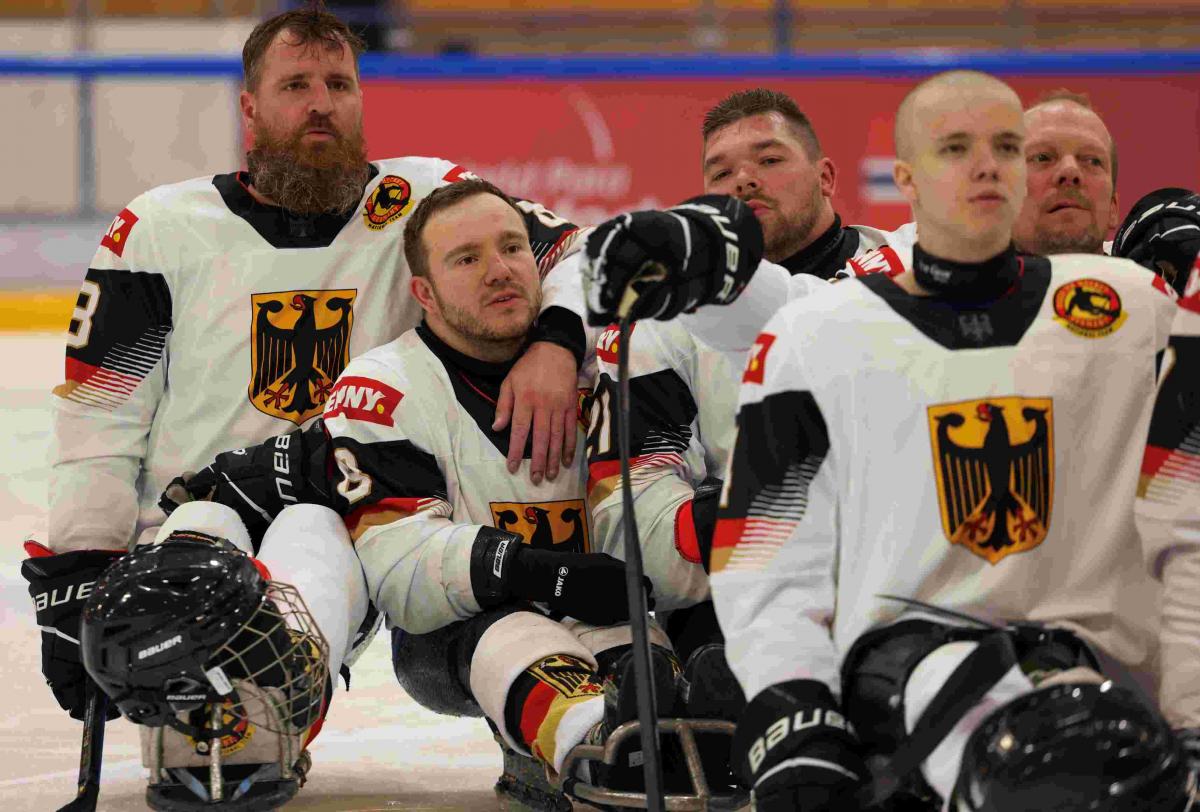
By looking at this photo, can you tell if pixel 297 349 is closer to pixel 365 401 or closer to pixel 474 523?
pixel 365 401

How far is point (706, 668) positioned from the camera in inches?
97.1

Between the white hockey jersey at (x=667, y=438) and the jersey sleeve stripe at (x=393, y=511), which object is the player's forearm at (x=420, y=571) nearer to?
the jersey sleeve stripe at (x=393, y=511)

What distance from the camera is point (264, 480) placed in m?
2.97

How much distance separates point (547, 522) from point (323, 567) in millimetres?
393

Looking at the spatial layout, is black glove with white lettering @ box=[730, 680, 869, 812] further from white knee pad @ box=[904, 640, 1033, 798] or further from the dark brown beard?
the dark brown beard

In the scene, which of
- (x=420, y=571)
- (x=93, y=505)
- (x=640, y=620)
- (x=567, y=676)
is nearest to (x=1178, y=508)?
(x=640, y=620)

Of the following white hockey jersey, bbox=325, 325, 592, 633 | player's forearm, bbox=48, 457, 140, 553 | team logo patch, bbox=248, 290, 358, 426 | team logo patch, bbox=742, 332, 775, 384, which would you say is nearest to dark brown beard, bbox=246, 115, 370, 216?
team logo patch, bbox=248, 290, 358, 426

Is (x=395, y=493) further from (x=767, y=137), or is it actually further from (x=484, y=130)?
(x=484, y=130)

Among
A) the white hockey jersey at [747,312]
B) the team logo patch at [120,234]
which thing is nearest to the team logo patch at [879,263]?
the white hockey jersey at [747,312]

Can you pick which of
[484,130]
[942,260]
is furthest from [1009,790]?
[484,130]

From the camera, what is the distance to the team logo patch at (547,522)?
2.91m

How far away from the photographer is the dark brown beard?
10.7 feet

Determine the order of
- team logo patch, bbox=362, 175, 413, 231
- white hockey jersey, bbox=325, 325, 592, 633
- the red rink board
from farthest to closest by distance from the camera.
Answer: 1. the red rink board
2. team logo patch, bbox=362, 175, 413, 231
3. white hockey jersey, bbox=325, 325, 592, 633

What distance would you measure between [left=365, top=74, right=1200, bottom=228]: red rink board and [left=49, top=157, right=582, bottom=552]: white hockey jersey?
13.4 feet
